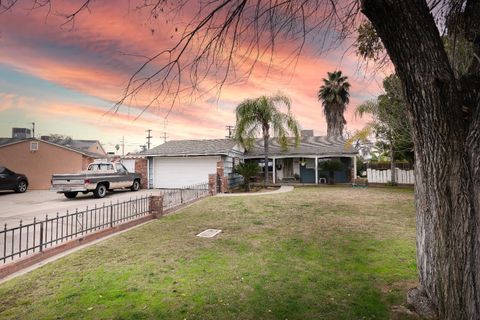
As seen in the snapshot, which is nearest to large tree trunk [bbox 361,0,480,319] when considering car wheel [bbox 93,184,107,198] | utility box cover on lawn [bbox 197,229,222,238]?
utility box cover on lawn [bbox 197,229,222,238]

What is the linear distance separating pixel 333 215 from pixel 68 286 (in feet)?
→ 29.3

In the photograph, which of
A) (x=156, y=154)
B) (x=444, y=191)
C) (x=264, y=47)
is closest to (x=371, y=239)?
(x=444, y=191)

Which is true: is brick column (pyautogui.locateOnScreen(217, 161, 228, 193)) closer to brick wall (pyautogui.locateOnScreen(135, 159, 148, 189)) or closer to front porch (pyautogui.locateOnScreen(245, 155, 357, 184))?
brick wall (pyautogui.locateOnScreen(135, 159, 148, 189))

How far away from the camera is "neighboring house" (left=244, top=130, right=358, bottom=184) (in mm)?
25250

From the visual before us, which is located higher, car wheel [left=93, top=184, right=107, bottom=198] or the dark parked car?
the dark parked car

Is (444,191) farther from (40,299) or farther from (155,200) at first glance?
(155,200)

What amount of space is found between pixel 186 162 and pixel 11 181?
1153cm

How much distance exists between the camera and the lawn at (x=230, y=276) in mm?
3969

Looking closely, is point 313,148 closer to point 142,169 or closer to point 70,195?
point 142,169

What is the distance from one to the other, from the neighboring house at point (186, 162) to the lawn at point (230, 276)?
13.4 metres

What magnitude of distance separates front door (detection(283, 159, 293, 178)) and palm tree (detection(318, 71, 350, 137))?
1139 cm

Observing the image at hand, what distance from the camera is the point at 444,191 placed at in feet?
10.5

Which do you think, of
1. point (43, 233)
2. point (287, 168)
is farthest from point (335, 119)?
point (43, 233)

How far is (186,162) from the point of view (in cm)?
2320
